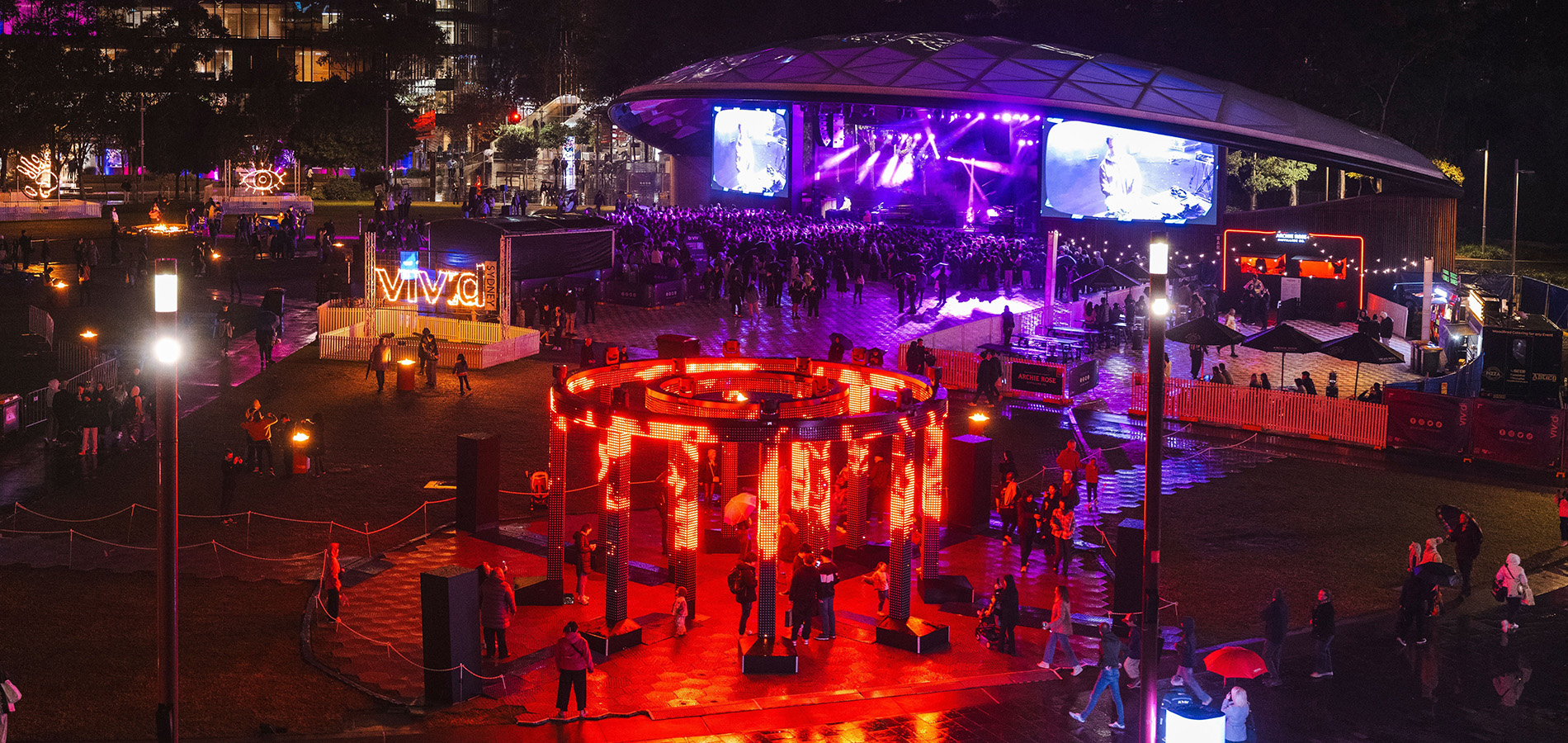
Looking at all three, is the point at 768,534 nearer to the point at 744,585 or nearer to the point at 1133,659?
the point at 744,585

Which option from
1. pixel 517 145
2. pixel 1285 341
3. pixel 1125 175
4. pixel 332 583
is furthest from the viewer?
pixel 517 145

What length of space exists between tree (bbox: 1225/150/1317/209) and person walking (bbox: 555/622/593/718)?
59617 mm

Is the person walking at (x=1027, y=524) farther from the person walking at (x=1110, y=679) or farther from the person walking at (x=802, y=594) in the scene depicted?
the person walking at (x=1110, y=679)

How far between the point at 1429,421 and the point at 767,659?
15684 millimetres

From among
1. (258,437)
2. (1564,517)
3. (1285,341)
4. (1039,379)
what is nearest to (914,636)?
(1564,517)

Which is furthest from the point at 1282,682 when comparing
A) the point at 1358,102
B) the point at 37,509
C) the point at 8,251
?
the point at 1358,102

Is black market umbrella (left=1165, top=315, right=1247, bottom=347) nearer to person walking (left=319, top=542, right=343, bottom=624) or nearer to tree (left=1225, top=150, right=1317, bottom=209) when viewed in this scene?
person walking (left=319, top=542, right=343, bottom=624)

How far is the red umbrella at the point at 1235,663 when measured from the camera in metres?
12.6

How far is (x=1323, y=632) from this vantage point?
14.5 meters

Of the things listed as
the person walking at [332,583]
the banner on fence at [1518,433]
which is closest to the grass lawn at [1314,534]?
the banner on fence at [1518,433]

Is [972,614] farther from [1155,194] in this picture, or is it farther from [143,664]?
[1155,194]

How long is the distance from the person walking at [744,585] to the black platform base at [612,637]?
45.6 inches

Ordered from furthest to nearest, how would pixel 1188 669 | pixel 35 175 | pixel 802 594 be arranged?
pixel 35 175
pixel 802 594
pixel 1188 669

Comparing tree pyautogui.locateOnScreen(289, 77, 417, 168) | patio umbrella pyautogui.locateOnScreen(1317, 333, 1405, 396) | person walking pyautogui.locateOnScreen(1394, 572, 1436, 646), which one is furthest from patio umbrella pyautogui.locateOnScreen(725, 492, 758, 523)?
tree pyautogui.locateOnScreen(289, 77, 417, 168)
